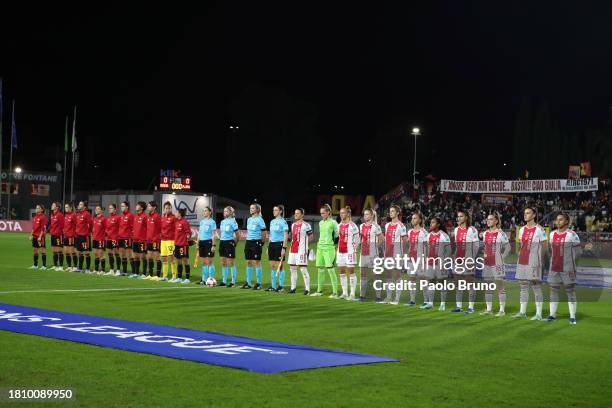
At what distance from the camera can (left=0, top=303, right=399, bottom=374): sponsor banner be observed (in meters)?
9.54

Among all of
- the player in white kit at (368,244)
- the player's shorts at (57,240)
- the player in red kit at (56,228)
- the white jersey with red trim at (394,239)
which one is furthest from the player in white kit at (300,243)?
the player's shorts at (57,240)

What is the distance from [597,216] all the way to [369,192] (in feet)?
216

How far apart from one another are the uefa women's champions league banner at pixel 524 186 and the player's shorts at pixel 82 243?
3356cm

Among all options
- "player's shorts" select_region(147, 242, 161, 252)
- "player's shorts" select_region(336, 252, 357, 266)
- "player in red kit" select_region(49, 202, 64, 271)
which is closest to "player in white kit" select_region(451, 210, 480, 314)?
"player's shorts" select_region(336, 252, 357, 266)

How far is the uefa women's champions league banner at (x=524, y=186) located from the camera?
48.7 meters

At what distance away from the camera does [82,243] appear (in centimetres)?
2542

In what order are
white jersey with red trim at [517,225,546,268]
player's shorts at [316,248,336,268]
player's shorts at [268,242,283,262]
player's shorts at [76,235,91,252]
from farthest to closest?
player's shorts at [76,235,91,252], player's shorts at [268,242,283,262], player's shorts at [316,248,336,268], white jersey with red trim at [517,225,546,268]

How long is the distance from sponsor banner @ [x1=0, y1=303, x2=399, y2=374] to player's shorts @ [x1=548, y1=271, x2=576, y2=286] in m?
6.64

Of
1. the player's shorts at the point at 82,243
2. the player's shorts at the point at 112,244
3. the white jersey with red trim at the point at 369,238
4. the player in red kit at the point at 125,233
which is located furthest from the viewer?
the player's shorts at the point at 82,243

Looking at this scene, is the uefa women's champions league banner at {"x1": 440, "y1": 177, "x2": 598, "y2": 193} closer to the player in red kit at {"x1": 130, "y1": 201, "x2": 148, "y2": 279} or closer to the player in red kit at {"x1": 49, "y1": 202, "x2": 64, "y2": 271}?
the player in red kit at {"x1": 130, "y1": 201, "x2": 148, "y2": 279}

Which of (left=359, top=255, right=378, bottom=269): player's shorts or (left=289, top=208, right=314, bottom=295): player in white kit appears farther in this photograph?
(left=289, top=208, right=314, bottom=295): player in white kit

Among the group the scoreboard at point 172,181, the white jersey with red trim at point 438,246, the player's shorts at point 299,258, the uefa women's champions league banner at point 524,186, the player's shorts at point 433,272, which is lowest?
the player's shorts at point 433,272

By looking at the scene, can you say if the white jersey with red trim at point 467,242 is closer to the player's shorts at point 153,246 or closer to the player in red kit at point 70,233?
the player's shorts at point 153,246

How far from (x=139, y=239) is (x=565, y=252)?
44.2ft
